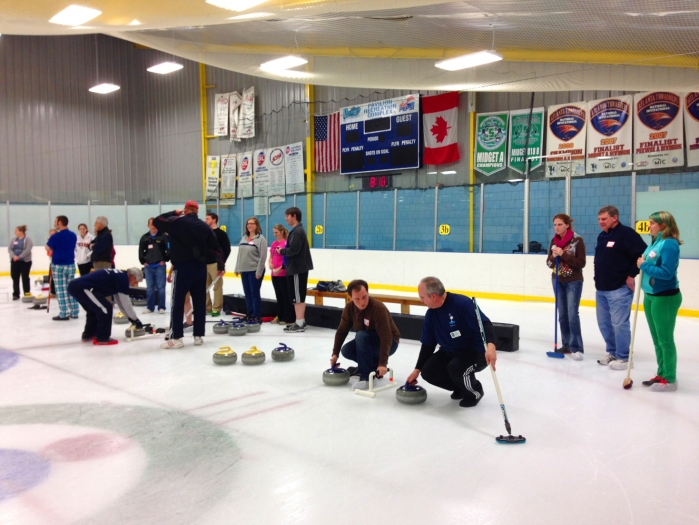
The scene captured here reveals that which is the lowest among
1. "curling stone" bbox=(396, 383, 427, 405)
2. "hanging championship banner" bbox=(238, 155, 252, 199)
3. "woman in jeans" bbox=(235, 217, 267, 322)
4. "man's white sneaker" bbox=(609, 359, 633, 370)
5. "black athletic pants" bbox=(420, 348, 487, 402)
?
"man's white sneaker" bbox=(609, 359, 633, 370)

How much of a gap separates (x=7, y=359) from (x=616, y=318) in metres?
5.93

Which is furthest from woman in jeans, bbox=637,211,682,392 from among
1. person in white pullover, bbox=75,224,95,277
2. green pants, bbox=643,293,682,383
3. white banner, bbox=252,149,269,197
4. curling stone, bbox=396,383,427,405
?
white banner, bbox=252,149,269,197

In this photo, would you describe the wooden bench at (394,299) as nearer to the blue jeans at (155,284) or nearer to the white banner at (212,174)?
the blue jeans at (155,284)

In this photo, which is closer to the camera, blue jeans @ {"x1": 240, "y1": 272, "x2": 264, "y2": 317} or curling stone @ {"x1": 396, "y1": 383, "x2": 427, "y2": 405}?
curling stone @ {"x1": 396, "y1": 383, "x2": 427, "y2": 405}

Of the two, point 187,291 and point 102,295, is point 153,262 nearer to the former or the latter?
point 102,295

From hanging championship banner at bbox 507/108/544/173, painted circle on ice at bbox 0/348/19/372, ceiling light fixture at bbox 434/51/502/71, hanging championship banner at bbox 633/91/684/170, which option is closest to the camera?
painted circle on ice at bbox 0/348/19/372

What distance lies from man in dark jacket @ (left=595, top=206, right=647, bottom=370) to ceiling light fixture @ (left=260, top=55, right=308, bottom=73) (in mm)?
4829

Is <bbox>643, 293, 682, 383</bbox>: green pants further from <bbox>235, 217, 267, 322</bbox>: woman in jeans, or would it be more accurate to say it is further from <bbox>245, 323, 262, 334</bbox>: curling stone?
<bbox>235, 217, 267, 322</bbox>: woman in jeans

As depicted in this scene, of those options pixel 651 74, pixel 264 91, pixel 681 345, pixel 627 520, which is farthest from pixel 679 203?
pixel 264 91

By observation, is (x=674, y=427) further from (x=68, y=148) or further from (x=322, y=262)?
(x=68, y=148)

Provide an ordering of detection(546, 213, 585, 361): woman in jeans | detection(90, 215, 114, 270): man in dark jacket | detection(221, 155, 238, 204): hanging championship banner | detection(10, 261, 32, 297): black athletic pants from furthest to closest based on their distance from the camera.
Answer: detection(221, 155, 238, 204): hanging championship banner → detection(10, 261, 32, 297): black athletic pants → detection(90, 215, 114, 270): man in dark jacket → detection(546, 213, 585, 361): woman in jeans

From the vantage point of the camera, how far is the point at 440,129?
14.4 metres

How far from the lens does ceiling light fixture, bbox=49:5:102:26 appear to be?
5977 millimetres

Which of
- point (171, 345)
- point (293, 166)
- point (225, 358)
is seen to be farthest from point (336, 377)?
point (293, 166)
